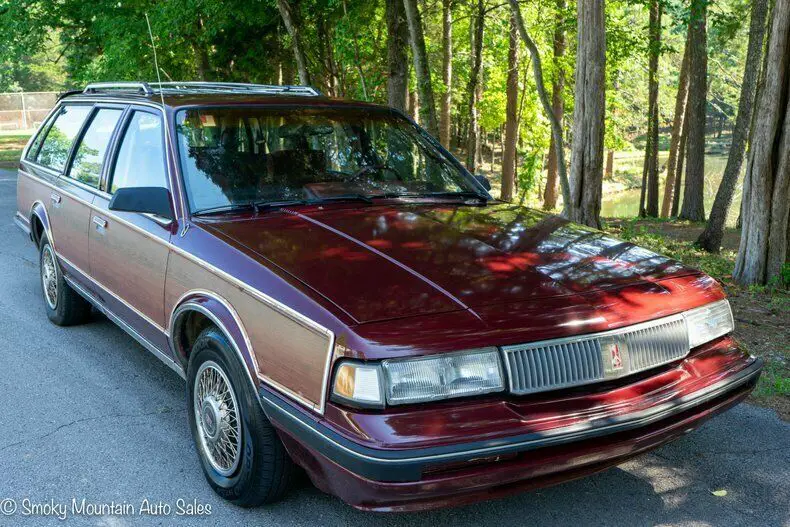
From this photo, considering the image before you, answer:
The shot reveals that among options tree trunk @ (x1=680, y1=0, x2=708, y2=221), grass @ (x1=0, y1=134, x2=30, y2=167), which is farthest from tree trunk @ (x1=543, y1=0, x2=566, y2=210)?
grass @ (x1=0, y1=134, x2=30, y2=167)

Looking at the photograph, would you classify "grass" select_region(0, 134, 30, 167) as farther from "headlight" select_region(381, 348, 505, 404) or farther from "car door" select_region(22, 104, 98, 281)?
"headlight" select_region(381, 348, 505, 404)

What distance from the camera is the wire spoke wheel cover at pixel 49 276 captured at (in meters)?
6.09

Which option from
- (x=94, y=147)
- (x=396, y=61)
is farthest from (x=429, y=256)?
(x=396, y=61)

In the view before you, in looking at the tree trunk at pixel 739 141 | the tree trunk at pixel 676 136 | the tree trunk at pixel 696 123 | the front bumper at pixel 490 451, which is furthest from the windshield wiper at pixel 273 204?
the tree trunk at pixel 676 136

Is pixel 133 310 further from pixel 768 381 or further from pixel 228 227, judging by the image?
pixel 768 381

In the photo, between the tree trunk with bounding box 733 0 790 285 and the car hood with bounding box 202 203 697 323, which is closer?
the car hood with bounding box 202 203 697 323

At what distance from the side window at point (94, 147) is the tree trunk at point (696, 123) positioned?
1493 cm

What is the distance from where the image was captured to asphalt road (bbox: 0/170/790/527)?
341cm

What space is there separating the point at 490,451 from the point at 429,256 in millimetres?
1065

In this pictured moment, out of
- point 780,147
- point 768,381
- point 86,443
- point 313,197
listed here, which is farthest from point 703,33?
point 86,443

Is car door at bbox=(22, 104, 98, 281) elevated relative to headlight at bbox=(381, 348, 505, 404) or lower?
elevated

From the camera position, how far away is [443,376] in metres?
2.83

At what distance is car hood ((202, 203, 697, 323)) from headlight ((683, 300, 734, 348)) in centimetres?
22

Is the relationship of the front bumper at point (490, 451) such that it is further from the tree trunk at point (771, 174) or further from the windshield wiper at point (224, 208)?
the tree trunk at point (771, 174)
